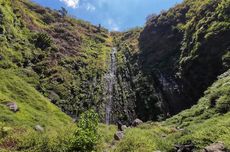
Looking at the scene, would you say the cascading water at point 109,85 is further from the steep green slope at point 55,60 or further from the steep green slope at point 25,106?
the steep green slope at point 25,106

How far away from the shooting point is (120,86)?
134 m

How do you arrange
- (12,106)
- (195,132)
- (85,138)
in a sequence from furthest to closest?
1. (12,106)
2. (195,132)
3. (85,138)

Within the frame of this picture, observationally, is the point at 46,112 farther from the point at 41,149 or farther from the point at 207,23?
the point at 207,23

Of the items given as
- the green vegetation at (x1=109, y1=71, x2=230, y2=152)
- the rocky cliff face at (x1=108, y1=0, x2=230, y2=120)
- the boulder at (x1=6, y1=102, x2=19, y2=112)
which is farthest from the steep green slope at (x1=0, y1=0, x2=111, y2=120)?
the green vegetation at (x1=109, y1=71, x2=230, y2=152)

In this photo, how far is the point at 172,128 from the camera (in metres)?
73.6

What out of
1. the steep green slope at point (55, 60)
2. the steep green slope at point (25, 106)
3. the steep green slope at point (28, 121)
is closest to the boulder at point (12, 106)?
the steep green slope at point (28, 121)

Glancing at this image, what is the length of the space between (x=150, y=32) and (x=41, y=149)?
Answer: 117629mm

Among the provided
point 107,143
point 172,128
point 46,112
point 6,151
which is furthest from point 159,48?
point 6,151

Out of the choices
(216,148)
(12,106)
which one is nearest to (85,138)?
(216,148)

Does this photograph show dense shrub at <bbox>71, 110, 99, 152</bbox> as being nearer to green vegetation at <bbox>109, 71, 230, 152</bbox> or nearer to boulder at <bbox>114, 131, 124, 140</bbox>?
green vegetation at <bbox>109, 71, 230, 152</bbox>

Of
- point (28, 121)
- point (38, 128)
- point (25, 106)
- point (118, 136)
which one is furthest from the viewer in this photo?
point (25, 106)

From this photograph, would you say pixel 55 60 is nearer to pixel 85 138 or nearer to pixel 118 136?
pixel 118 136

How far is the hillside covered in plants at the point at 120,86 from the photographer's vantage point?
5697cm

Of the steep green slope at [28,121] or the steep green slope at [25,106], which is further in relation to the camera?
the steep green slope at [25,106]
